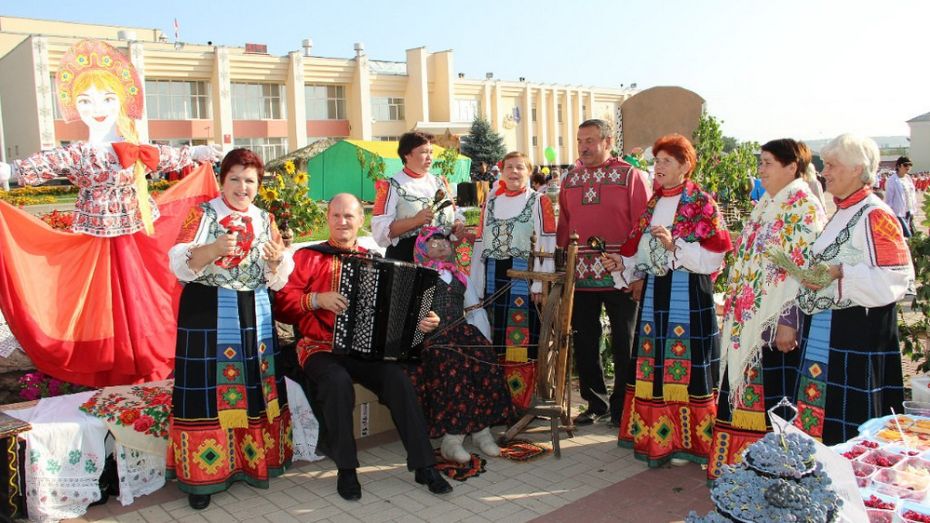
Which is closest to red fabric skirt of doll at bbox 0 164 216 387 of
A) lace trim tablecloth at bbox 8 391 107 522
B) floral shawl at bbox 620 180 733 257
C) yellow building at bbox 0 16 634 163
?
lace trim tablecloth at bbox 8 391 107 522

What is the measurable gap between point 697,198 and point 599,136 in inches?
38.6

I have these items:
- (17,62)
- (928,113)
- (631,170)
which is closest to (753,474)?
(631,170)

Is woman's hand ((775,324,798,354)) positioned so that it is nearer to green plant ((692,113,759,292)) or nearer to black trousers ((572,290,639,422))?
black trousers ((572,290,639,422))

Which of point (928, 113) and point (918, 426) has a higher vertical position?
point (928, 113)

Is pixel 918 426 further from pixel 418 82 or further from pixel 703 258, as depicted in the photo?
pixel 418 82

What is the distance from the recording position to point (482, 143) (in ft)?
130

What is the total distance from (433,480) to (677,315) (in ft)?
5.74

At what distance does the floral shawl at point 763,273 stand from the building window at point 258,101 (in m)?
37.0

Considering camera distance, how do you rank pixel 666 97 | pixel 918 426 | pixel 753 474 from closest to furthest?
pixel 753 474 < pixel 918 426 < pixel 666 97

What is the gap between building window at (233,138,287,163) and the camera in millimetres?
38625

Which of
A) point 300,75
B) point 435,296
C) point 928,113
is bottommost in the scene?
point 435,296

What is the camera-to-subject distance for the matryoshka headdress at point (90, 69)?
202 inches

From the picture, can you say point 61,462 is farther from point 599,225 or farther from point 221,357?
point 599,225

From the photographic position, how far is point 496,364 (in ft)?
16.6
